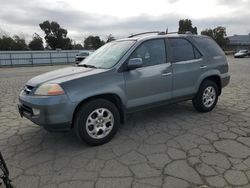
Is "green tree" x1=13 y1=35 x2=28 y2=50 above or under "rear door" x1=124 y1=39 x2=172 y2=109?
above

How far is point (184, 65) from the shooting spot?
5164mm

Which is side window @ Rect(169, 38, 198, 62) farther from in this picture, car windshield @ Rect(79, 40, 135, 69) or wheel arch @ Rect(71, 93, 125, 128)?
wheel arch @ Rect(71, 93, 125, 128)

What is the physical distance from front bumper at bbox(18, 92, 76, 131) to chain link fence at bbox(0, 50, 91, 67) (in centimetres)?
3019

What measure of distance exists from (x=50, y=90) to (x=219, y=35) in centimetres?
7029

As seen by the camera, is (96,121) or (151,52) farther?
(151,52)

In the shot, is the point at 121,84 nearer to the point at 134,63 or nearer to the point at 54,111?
the point at 134,63

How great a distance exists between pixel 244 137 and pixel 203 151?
101cm

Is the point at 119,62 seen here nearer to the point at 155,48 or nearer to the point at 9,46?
the point at 155,48

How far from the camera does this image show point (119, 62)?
171 inches

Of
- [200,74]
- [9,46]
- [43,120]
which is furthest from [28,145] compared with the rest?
[9,46]

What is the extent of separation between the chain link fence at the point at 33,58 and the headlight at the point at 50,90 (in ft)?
98.7

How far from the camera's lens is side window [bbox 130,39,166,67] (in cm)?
462

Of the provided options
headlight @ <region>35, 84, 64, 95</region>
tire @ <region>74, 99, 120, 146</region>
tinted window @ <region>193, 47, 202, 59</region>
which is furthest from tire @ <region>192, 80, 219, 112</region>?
headlight @ <region>35, 84, 64, 95</region>

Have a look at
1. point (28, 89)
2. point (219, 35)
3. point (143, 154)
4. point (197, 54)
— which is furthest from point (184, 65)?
point (219, 35)
